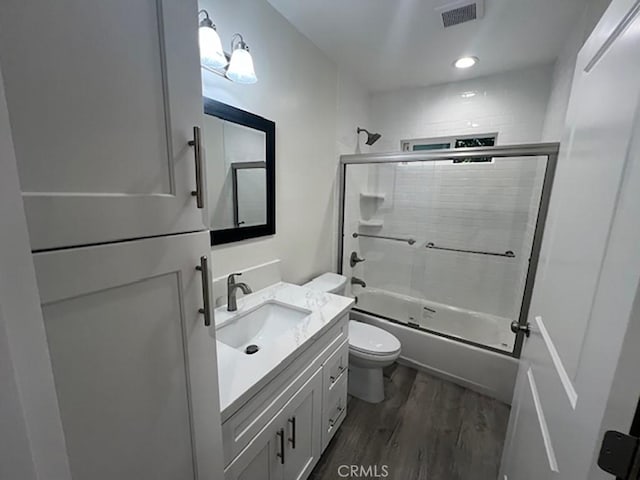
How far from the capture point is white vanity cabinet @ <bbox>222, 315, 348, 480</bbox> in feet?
2.94

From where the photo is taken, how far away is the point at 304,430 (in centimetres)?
125

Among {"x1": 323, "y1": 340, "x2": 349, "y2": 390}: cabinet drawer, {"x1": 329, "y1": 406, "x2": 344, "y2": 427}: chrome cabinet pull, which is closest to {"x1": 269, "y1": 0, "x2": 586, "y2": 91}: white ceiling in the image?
{"x1": 323, "y1": 340, "x2": 349, "y2": 390}: cabinet drawer

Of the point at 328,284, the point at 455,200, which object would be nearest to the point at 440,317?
the point at 455,200

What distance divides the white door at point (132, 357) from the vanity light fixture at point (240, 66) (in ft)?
3.32

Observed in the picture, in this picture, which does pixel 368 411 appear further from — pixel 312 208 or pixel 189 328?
pixel 189 328

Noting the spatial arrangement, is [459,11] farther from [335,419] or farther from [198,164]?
[335,419]

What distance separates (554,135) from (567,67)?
0.42 m

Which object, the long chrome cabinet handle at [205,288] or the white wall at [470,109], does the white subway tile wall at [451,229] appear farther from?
the long chrome cabinet handle at [205,288]

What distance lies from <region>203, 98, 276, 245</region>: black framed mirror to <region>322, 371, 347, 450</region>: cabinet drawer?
39.3 inches

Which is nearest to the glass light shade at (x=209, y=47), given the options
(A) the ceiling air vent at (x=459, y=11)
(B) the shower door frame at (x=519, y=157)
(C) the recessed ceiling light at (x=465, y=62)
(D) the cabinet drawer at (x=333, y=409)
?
(A) the ceiling air vent at (x=459, y=11)

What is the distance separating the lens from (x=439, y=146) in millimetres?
2783

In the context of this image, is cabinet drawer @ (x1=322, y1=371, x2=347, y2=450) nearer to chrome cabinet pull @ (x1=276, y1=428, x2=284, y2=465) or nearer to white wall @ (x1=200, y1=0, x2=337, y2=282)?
chrome cabinet pull @ (x1=276, y1=428, x2=284, y2=465)

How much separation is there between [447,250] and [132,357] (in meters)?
2.73

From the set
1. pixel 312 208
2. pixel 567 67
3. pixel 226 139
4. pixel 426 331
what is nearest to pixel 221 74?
pixel 226 139
